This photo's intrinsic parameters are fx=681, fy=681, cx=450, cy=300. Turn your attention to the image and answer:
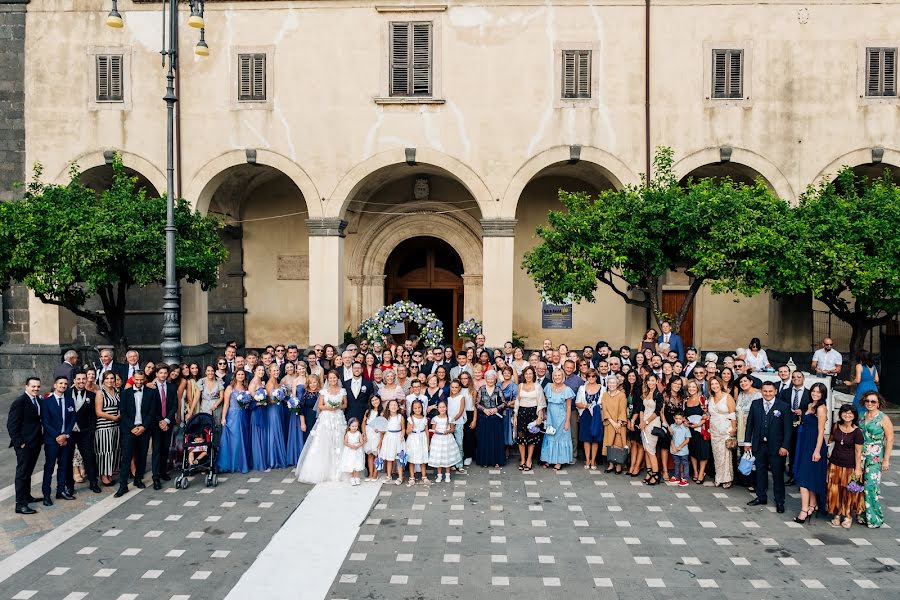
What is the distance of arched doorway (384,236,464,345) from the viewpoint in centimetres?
2031

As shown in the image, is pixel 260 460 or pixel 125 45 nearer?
pixel 260 460

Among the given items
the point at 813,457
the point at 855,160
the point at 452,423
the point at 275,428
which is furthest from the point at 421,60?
the point at 813,457

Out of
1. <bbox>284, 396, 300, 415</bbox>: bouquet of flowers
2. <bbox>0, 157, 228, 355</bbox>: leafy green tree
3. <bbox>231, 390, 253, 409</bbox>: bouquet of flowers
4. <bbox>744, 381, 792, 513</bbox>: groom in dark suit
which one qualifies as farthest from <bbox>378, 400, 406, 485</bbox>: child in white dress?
<bbox>0, 157, 228, 355</bbox>: leafy green tree

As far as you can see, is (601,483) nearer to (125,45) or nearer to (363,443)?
(363,443)

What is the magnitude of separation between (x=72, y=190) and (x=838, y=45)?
17182 mm

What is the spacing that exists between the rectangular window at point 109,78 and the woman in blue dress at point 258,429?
9654mm

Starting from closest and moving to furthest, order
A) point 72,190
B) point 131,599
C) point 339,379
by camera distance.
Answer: point 131,599, point 339,379, point 72,190

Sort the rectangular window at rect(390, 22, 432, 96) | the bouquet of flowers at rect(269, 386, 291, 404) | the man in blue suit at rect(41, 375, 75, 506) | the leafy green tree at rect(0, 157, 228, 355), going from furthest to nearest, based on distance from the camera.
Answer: the rectangular window at rect(390, 22, 432, 96) < the leafy green tree at rect(0, 157, 228, 355) < the bouquet of flowers at rect(269, 386, 291, 404) < the man in blue suit at rect(41, 375, 75, 506)

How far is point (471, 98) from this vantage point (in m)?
16.3

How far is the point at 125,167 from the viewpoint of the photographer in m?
16.8

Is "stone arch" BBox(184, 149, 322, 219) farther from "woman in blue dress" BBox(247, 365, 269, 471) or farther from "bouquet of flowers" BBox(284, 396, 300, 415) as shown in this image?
"bouquet of flowers" BBox(284, 396, 300, 415)

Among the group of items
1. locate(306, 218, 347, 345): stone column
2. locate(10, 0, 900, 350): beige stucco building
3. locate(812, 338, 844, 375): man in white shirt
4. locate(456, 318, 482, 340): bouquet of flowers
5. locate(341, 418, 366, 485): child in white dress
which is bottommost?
locate(341, 418, 366, 485): child in white dress

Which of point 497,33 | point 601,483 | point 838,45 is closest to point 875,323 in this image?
point 838,45

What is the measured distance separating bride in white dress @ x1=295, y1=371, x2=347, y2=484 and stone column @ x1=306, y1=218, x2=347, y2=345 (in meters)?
6.15
